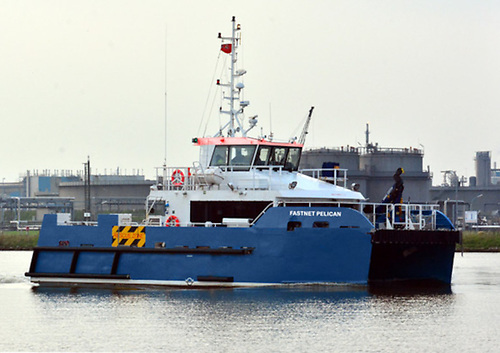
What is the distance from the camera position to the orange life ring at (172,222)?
27580 millimetres

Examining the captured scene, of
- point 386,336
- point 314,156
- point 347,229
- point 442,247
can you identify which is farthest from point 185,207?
point 314,156

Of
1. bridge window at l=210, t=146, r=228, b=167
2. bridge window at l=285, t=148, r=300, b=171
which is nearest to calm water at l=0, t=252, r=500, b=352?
bridge window at l=210, t=146, r=228, b=167

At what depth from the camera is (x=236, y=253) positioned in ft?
85.0

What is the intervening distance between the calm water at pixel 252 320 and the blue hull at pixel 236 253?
54 cm

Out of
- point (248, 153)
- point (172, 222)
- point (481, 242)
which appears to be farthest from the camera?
point (481, 242)

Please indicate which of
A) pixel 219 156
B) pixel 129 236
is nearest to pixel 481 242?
pixel 219 156

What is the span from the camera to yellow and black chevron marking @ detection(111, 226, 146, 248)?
2714cm

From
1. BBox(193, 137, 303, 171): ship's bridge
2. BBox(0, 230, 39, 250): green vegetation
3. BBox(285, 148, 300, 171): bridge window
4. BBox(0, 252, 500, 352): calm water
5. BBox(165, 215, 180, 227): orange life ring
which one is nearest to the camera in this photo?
BBox(0, 252, 500, 352): calm water

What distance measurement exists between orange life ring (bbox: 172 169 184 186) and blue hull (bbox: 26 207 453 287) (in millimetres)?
2022

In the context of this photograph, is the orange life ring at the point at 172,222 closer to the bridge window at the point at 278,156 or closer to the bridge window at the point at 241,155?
the bridge window at the point at 241,155

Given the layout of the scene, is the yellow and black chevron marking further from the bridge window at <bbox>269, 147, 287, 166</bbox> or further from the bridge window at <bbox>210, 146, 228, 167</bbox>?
the bridge window at <bbox>269, 147, 287, 166</bbox>

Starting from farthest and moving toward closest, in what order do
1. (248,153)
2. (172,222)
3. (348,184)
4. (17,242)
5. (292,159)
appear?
(348,184), (17,242), (292,159), (248,153), (172,222)

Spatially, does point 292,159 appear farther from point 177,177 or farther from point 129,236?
point 129,236

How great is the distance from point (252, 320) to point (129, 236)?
709 centimetres
